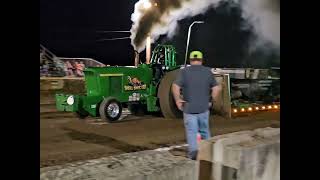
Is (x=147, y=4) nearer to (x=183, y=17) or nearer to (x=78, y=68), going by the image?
(x=183, y=17)

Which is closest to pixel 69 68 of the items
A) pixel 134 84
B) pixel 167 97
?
pixel 134 84

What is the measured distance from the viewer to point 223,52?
2227cm

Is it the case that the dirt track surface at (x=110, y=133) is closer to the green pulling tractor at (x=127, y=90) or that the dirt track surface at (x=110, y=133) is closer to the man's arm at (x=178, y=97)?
the green pulling tractor at (x=127, y=90)

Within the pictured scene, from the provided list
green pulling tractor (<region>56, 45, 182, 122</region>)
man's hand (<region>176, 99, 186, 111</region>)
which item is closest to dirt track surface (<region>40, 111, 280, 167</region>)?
green pulling tractor (<region>56, 45, 182, 122</region>)

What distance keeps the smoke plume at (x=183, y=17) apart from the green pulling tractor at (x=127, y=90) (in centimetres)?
375

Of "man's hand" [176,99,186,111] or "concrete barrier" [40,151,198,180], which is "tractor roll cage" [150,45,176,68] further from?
"concrete barrier" [40,151,198,180]

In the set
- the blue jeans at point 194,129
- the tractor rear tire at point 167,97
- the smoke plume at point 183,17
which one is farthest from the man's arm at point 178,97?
the smoke plume at point 183,17

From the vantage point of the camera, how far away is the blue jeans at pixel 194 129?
6434 mm

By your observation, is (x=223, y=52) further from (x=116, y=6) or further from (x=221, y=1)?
(x=116, y=6)

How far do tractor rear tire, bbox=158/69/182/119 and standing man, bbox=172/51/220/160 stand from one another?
548 centimetres
